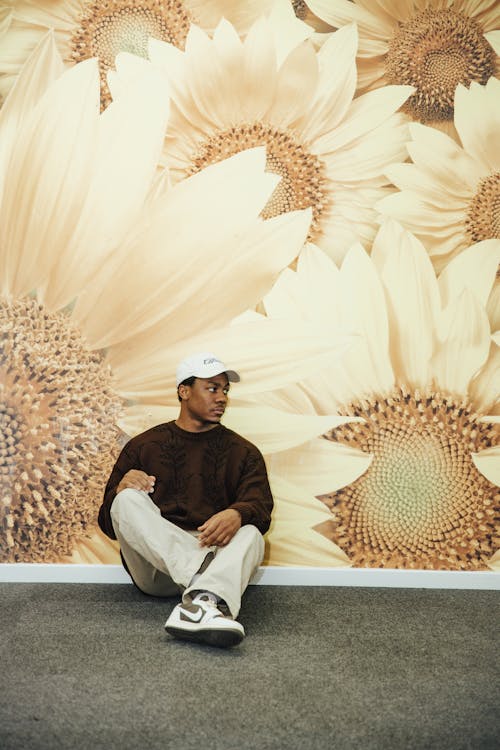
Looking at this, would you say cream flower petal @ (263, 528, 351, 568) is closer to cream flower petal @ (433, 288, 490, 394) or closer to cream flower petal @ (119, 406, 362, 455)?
cream flower petal @ (119, 406, 362, 455)

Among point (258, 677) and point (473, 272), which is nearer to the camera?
point (258, 677)

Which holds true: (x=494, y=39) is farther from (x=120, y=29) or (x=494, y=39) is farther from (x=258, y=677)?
(x=258, y=677)

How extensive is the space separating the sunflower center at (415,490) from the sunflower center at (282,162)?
2.42 ft

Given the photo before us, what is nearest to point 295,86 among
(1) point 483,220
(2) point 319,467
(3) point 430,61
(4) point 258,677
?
(3) point 430,61

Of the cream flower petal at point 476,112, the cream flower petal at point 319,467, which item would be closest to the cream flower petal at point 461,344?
the cream flower petal at point 319,467

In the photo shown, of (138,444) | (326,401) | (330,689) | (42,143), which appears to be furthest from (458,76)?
(330,689)

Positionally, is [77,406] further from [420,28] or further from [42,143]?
[420,28]

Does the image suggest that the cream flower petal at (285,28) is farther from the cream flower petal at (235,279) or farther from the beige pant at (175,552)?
the beige pant at (175,552)

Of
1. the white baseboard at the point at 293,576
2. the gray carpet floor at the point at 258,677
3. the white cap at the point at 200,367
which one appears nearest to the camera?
the gray carpet floor at the point at 258,677

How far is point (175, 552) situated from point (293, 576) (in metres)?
0.67

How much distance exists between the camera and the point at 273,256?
283cm

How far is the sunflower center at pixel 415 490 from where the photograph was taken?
279 cm

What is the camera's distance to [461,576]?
279cm

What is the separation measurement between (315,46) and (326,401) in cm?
131
